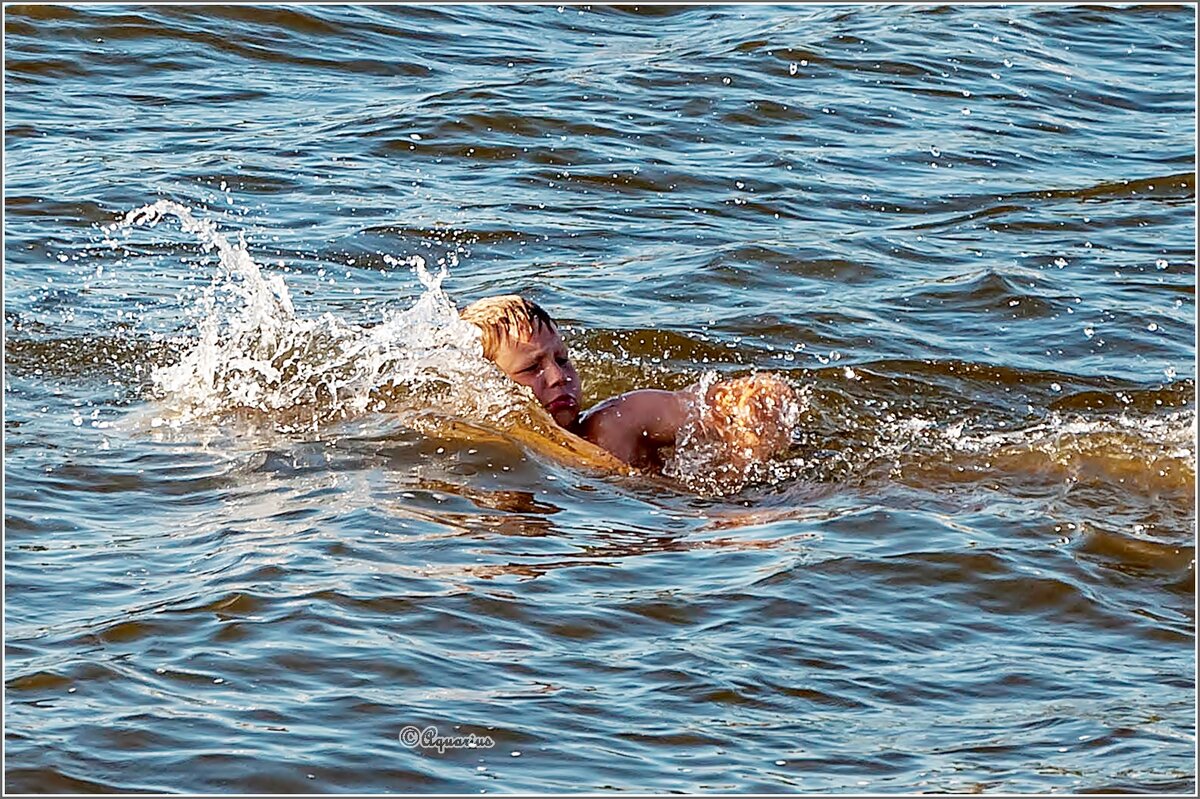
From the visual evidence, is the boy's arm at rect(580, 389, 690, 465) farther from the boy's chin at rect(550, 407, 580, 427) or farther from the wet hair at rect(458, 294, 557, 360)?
the wet hair at rect(458, 294, 557, 360)

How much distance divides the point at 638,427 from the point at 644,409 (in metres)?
0.08

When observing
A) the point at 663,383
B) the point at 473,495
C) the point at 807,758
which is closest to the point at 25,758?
the point at 807,758

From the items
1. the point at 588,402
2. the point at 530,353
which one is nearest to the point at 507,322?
the point at 530,353

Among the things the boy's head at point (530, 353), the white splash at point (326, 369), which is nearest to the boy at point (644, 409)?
the boy's head at point (530, 353)

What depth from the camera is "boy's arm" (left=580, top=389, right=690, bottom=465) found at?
7.08 metres

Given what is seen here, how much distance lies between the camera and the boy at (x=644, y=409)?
7.05m

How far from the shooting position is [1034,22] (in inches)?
584

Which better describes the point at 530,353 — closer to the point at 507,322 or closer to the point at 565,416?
the point at 507,322

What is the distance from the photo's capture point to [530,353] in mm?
7102

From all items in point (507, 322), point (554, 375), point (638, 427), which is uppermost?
point (507, 322)

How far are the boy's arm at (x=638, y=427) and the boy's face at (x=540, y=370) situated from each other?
0.35ft

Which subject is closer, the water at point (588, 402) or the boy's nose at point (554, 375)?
the water at point (588, 402)

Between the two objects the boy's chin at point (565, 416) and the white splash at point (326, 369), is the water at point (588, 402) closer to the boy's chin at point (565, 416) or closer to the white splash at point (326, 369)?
the white splash at point (326, 369)

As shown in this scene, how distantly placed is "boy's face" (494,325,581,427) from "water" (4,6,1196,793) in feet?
0.53
